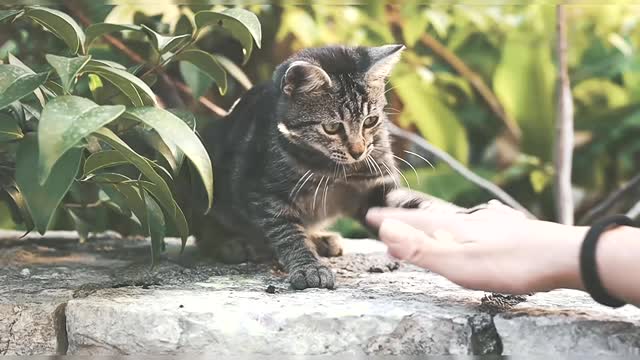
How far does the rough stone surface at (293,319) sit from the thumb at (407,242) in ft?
0.26

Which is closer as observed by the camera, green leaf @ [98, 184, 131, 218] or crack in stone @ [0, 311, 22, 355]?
crack in stone @ [0, 311, 22, 355]

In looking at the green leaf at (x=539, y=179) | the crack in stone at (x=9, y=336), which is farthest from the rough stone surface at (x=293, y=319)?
the green leaf at (x=539, y=179)

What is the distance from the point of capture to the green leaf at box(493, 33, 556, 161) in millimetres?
3004

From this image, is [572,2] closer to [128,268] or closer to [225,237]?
[225,237]

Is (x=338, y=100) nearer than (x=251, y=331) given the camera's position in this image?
No

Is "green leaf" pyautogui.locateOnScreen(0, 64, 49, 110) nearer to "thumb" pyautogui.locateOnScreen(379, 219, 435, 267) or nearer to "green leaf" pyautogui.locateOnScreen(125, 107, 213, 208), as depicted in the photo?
"green leaf" pyautogui.locateOnScreen(125, 107, 213, 208)

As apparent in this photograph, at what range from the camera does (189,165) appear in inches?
56.2

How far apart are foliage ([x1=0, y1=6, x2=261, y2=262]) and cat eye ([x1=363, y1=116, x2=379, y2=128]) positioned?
0.29m

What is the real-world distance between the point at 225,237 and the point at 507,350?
810 millimetres

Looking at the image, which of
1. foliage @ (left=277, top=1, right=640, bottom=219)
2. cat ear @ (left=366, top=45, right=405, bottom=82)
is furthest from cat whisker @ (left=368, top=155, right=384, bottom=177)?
foliage @ (left=277, top=1, right=640, bottom=219)

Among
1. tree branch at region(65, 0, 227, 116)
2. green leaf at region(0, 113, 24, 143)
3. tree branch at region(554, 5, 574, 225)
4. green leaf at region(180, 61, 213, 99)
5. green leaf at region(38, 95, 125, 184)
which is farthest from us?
tree branch at region(554, 5, 574, 225)

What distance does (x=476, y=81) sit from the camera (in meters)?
3.08

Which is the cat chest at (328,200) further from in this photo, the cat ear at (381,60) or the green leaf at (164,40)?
the green leaf at (164,40)

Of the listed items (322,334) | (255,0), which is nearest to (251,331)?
(322,334)
